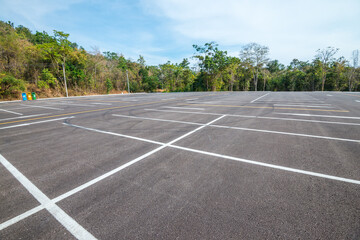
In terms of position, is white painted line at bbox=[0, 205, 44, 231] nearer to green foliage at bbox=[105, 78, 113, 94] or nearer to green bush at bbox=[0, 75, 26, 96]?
green bush at bbox=[0, 75, 26, 96]

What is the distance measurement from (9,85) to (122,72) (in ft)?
76.5

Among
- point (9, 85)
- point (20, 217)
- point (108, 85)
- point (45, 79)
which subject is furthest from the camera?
point (108, 85)

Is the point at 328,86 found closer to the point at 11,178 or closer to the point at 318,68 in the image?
the point at 318,68

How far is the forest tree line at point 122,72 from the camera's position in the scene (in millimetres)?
24812

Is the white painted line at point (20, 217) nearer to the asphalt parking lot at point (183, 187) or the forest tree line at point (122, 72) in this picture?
the asphalt parking lot at point (183, 187)

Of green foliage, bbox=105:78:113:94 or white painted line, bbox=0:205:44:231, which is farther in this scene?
green foliage, bbox=105:78:113:94

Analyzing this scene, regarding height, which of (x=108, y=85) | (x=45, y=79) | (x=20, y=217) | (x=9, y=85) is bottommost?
(x=20, y=217)

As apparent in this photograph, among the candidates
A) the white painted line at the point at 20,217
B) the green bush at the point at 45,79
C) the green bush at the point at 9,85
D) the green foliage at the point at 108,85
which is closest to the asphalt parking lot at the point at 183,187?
the white painted line at the point at 20,217

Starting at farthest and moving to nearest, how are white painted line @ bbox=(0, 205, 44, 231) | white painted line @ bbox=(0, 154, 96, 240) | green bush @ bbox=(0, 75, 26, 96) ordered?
green bush @ bbox=(0, 75, 26, 96), white painted line @ bbox=(0, 205, 44, 231), white painted line @ bbox=(0, 154, 96, 240)

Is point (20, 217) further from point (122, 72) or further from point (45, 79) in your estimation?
point (122, 72)

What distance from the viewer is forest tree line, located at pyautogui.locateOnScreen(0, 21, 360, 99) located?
24812 mm

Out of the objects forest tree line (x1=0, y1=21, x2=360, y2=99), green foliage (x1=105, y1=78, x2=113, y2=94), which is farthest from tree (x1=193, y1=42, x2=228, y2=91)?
green foliage (x1=105, y1=78, x2=113, y2=94)

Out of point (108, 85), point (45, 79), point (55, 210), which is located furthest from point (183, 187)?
point (108, 85)

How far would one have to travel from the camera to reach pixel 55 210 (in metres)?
2.05
